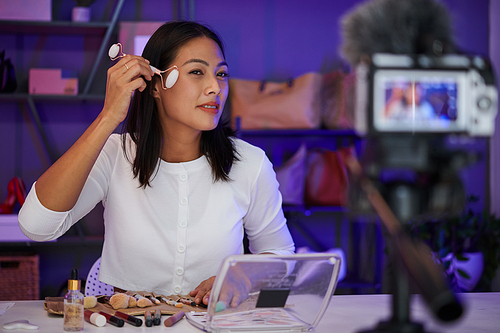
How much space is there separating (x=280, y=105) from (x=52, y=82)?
147 centimetres

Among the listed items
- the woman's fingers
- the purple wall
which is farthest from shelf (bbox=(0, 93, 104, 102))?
the woman's fingers

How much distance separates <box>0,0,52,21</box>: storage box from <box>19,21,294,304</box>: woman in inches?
73.1

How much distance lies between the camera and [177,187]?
156 centimetres

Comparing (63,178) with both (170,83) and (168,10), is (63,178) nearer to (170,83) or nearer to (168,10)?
(170,83)

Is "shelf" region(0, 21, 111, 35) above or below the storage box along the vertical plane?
below

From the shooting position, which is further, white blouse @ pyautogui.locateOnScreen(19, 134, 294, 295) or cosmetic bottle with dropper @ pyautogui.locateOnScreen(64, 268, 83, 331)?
white blouse @ pyautogui.locateOnScreen(19, 134, 294, 295)

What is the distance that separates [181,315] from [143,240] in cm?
46

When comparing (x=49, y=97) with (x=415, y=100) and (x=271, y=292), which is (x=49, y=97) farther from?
(x=415, y=100)

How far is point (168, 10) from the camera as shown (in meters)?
3.52

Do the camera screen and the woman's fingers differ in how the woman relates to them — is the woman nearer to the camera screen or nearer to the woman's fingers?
the woman's fingers

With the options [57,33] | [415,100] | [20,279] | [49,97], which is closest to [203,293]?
[415,100]

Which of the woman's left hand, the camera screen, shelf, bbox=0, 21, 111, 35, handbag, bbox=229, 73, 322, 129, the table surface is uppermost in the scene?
shelf, bbox=0, 21, 111, 35

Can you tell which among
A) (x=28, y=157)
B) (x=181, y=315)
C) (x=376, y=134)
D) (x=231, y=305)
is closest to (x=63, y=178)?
(x=181, y=315)

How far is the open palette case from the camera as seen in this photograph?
922mm
